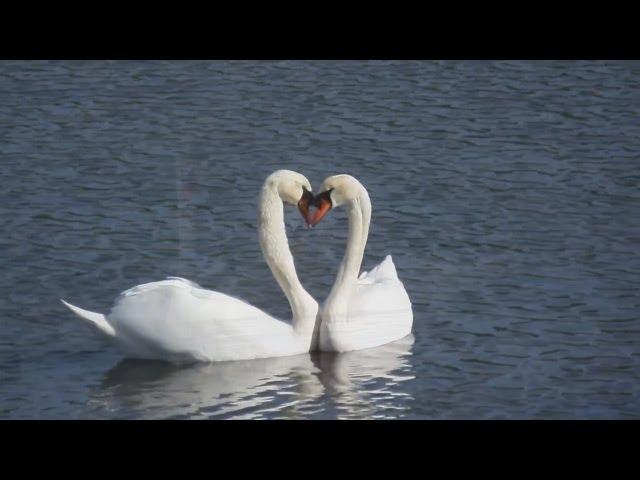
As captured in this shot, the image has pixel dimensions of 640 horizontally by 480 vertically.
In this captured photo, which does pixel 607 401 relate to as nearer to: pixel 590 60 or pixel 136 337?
pixel 136 337

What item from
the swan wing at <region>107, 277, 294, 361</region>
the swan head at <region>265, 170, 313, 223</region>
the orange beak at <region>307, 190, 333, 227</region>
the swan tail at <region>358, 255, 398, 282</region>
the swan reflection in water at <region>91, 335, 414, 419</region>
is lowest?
the swan reflection in water at <region>91, 335, 414, 419</region>

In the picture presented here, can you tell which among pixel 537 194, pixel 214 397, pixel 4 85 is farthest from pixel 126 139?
pixel 214 397

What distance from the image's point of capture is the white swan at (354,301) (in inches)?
567

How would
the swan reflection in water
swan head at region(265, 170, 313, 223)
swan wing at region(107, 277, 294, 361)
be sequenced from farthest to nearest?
1. swan head at region(265, 170, 313, 223)
2. swan wing at region(107, 277, 294, 361)
3. the swan reflection in water

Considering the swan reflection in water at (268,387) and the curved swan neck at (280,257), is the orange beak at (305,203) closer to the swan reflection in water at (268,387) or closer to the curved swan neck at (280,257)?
the curved swan neck at (280,257)

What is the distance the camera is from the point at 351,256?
48.2ft

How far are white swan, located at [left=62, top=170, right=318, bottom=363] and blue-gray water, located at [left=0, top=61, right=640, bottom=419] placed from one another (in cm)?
15

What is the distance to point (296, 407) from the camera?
1294 cm

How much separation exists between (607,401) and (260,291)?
12.5 feet

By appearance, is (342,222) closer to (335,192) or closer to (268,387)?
(335,192)

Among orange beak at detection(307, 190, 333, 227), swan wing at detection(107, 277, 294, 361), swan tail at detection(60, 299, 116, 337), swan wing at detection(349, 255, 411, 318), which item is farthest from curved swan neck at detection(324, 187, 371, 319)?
swan tail at detection(60, 299, 116, 337)

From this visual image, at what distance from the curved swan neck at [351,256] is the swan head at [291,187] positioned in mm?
413

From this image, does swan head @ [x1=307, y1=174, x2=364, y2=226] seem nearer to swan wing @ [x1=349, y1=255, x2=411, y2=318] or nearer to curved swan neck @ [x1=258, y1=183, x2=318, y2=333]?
curved swan neck @ [x1=258, y1=183, x2=318, y2=333]

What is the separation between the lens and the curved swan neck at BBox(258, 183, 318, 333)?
14.4 m
